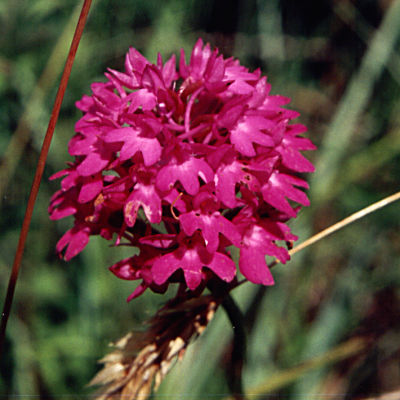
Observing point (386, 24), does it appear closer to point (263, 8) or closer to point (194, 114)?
point (263, 8)

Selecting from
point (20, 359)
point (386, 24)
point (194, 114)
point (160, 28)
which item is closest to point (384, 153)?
point (386, 24)

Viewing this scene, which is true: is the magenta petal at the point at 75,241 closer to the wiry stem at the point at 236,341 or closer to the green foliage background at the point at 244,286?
the wiry stem at the point at 236,341

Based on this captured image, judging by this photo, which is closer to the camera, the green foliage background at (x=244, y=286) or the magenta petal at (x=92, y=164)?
the magenta petal at (x=92, y=164)

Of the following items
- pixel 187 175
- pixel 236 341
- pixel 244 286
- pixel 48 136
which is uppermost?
pixel 48 136

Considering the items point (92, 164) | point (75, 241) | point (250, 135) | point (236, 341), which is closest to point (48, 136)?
point (92, 164)

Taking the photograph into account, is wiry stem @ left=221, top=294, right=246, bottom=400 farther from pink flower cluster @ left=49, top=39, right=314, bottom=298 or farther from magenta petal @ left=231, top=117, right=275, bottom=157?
magenta petal @ left=231, top=117, right=275, bottom=157

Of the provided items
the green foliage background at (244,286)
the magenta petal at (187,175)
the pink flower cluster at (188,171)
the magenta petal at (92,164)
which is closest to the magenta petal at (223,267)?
the pink flower cluster at (188,171)

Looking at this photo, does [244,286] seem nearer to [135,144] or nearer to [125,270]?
[125,270]
